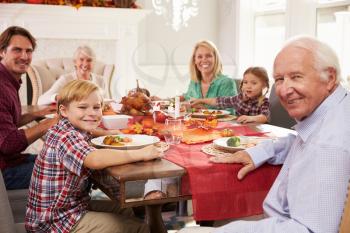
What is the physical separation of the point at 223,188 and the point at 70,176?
56 centimetres

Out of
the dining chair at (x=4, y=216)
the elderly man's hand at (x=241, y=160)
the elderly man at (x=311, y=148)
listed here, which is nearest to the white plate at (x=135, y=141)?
the elderly man's hand at (x=241, y=160)

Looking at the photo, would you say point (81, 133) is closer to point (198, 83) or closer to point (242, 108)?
point (242, 108)

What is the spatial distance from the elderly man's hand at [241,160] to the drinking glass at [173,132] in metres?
0.33

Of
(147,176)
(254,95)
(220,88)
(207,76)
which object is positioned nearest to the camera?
(147,176)

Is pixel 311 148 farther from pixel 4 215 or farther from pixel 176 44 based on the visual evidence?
pixel 176 44

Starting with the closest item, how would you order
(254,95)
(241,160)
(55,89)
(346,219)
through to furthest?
1. (346,219)
2. (241,160)
3. (254,95)
4. (55,89)

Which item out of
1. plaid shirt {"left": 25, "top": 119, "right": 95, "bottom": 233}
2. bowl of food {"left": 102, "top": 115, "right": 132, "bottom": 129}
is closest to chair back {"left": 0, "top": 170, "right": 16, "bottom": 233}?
plaid shirt {"left": 25, "top": 119, "right": 95, "bottom": 233}

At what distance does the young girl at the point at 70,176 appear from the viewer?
5.53 ft

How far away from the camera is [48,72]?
4.31 meters

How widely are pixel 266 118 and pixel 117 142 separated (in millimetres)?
1136

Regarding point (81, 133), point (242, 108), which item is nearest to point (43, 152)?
point (81, 133)

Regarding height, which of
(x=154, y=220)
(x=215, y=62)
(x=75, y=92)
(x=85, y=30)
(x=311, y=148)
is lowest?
(x=154, y=220)

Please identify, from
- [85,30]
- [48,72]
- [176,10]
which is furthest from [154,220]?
[176,10]

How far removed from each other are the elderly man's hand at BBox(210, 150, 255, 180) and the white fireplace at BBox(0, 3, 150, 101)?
3417 mm
